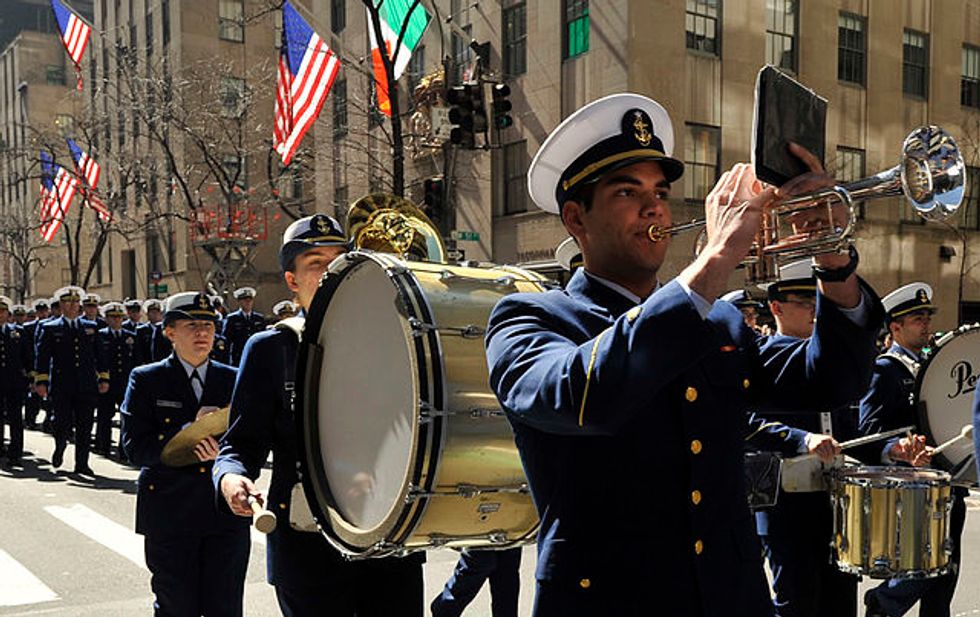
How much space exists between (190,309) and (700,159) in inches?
701

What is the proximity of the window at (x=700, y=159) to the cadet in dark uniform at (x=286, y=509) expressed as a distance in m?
18.4

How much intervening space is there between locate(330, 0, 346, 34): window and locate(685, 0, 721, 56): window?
517 inches

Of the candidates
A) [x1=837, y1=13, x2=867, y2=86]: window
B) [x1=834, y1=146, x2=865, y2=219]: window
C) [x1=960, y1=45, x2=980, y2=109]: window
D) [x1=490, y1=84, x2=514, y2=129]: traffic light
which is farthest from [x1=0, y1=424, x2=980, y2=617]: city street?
[x1=960, y1=45, x2=980, y2=109]: window

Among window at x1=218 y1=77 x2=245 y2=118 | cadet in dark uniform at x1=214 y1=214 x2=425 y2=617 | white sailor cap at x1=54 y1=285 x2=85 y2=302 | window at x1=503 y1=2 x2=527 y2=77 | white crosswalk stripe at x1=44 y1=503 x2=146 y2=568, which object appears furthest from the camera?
window at x1=218 y1=77 x2=245 y2=118

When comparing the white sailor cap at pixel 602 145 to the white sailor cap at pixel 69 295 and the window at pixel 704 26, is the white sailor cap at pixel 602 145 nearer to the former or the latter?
the white sailor cap at pixel 69 295

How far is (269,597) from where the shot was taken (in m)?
6.48

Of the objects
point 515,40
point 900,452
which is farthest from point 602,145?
point 515,40

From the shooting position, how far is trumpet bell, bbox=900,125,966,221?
6.79 feet

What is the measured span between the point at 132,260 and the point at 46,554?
143 ft

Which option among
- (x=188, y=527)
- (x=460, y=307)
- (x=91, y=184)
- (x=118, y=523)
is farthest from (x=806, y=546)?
(x=91, y=184)

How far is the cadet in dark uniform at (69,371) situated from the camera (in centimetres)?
1243

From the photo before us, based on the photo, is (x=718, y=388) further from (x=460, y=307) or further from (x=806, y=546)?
(x=806, y=546)

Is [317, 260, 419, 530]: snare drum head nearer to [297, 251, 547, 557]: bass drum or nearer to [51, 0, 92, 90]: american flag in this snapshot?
[297, 251, 547, 557]: bass drum

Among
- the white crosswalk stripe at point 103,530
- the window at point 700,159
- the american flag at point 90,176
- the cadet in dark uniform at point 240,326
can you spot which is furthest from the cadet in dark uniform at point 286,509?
the american flag at point 90,176
